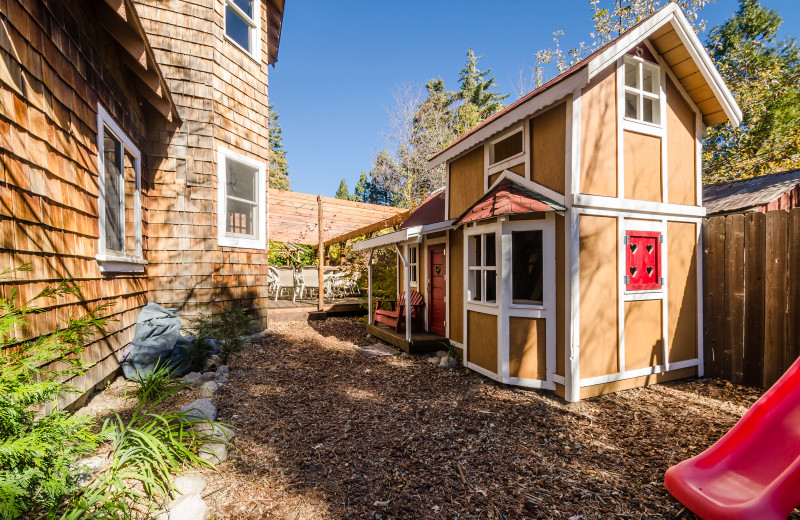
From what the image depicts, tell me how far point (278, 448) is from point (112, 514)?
1355mm

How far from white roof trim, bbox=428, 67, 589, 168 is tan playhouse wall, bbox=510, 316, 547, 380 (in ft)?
8.83

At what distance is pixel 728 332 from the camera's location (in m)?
4.81

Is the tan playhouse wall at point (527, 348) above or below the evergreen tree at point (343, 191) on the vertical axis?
below

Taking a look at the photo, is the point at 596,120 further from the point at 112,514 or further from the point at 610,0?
the point at 610,0

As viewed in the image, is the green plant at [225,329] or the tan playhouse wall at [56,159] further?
the green plant at [225,329]

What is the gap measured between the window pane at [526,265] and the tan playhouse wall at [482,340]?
51 cm

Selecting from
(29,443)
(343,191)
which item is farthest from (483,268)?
(343,191)

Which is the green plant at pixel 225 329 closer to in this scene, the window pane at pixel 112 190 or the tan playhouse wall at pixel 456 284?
the window pane at pixel 112 190

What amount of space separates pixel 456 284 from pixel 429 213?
79.3 inches

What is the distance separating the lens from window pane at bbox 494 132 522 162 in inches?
206

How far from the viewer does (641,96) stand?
464 centimetres

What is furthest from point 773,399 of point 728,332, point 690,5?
point 690,5

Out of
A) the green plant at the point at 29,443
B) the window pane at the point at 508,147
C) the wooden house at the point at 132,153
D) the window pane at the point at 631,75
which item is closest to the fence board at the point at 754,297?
the window pane at the point at 631,75

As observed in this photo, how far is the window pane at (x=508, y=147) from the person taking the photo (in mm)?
5230
